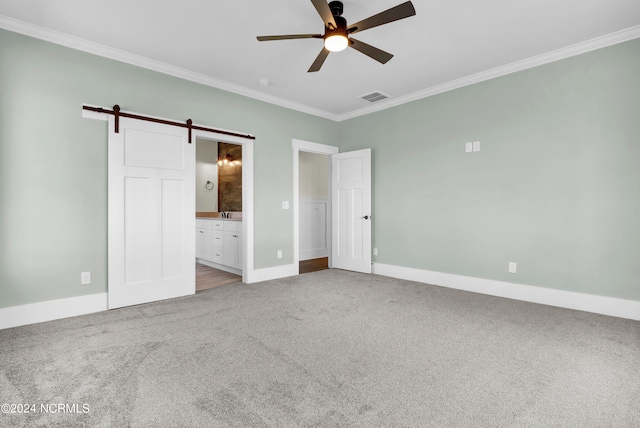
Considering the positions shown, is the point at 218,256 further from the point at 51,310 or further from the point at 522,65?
the point at 522,65

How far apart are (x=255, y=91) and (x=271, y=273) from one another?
2.68m

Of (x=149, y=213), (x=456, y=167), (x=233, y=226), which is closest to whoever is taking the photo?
(x=149, y=213)

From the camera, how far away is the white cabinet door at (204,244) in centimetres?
580

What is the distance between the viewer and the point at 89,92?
10.6 ft

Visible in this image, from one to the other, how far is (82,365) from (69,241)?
1.53 m

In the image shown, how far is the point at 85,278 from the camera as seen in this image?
319cm

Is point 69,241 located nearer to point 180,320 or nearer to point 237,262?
point 180,320

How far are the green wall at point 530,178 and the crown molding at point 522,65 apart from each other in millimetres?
67

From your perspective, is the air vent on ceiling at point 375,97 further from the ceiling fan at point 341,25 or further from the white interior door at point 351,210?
the ceiling fan at point 341,25

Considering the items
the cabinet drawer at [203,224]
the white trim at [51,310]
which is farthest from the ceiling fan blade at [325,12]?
the cabinet drawer at [203,224]

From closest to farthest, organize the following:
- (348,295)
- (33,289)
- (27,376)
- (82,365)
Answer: (27,376)
(82,365)
(33,289)
(348,295)

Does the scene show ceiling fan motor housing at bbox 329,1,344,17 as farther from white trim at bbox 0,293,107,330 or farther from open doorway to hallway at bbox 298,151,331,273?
open doorway to hallway at bbox 298,151,331,273

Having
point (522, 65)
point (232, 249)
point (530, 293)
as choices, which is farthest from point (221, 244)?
point (522, 65)

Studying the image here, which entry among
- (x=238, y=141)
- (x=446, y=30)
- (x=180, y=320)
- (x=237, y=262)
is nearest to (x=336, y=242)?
(x=237, y=262)
